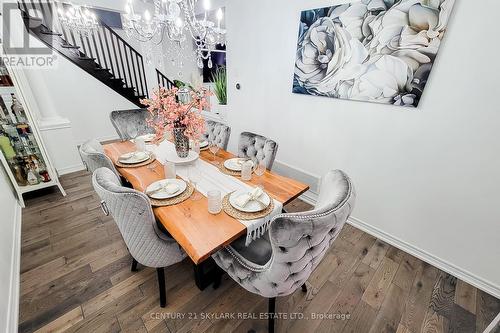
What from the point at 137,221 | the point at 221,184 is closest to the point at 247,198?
the point at 221,184

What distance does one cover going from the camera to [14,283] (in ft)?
4.75

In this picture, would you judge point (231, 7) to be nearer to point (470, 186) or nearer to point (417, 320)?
point (470, 186)

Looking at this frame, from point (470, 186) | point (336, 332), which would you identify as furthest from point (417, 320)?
point (470, 186)

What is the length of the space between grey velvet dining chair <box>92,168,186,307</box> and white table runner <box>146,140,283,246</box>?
36 centimetres

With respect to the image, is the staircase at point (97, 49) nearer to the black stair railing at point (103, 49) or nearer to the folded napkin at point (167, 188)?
the black stair railing at point (103, 49)

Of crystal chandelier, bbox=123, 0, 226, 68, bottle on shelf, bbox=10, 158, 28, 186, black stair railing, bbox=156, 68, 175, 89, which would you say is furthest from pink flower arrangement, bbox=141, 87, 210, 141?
black stair railing, bbox=156, 68, 175, 89

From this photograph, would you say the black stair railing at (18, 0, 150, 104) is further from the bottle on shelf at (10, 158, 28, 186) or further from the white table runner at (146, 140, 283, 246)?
the white table runner at (146, 140, 283, 246)

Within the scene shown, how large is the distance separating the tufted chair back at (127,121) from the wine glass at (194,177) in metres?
1.35

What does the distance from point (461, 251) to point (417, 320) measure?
685mm

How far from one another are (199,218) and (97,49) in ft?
15.3

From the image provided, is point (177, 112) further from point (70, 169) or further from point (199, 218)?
point (70, 169)

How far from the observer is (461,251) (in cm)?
162

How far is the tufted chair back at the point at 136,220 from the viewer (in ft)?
3.31

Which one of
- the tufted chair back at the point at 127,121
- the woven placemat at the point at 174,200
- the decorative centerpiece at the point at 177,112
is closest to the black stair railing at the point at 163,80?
the tufted chair back at the point at 127,121
